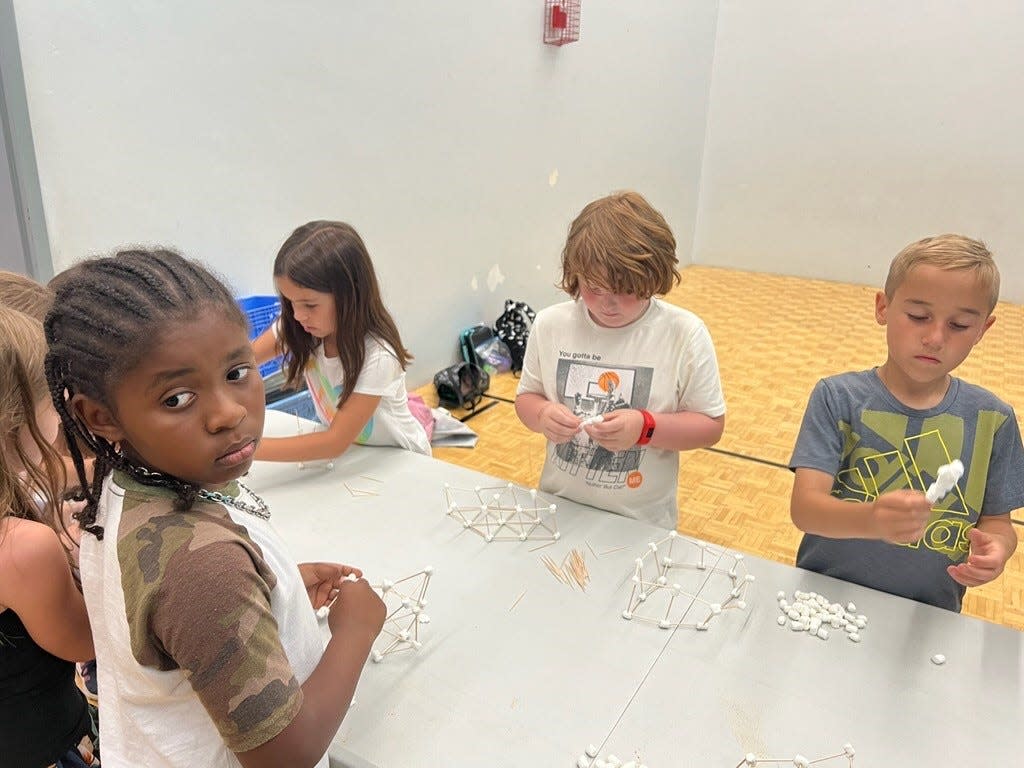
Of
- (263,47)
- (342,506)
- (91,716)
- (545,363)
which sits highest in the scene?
(263,47)

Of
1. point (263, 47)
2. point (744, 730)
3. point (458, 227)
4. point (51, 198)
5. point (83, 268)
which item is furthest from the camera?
point (458, 227)

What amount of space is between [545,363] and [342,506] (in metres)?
0.55

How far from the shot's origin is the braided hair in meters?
0.67

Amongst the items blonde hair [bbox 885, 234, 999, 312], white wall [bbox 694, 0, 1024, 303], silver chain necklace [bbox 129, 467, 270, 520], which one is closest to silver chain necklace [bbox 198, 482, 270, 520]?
silver chain necklace [bbox 129, 467, 270, 520]

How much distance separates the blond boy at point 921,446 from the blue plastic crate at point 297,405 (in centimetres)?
181

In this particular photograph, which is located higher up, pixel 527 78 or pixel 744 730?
pixel 527 78

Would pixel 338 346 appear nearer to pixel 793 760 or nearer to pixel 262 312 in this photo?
pixel 262 312

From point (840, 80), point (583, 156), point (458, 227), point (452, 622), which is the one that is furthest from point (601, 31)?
point (452, 622)

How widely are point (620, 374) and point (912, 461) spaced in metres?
0.59

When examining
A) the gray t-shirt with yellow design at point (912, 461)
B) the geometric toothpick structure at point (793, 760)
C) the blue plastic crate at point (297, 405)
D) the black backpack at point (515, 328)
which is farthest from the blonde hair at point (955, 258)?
the black backpack at point (515, 328)

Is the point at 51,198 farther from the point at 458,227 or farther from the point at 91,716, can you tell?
the point at 458,227

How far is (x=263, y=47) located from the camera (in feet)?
8.54

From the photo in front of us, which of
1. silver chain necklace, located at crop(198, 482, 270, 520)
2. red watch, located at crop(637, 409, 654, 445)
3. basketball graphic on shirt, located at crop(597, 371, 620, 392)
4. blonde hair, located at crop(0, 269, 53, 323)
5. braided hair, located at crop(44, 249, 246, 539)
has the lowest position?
red watch, located at crop(637, 409, 654, 445)

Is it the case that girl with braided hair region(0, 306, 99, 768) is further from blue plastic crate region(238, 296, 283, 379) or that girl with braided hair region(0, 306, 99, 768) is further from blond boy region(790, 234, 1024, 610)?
blue plastic crate region(238, 296, 283, 379)
